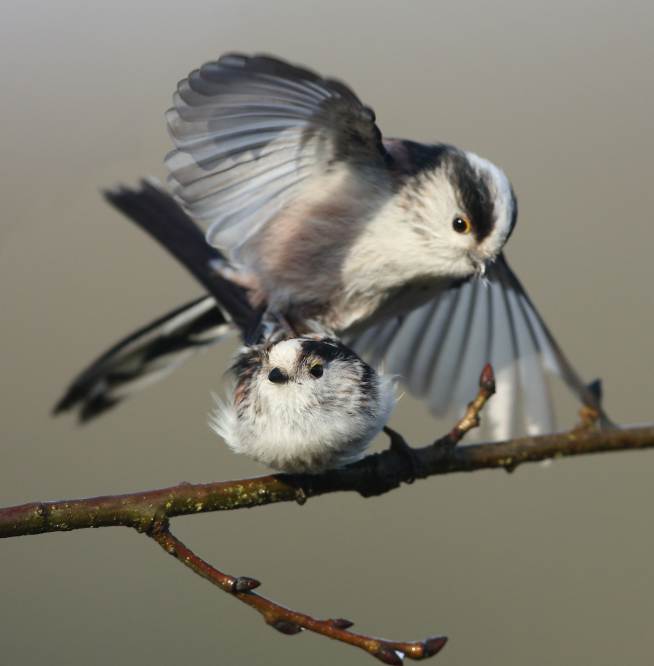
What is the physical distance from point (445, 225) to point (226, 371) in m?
0.43

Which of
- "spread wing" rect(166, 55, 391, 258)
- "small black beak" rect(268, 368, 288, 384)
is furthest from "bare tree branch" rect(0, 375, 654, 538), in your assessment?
"spread wing" rect(166, 55, 391, 258)

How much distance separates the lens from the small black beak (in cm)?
98

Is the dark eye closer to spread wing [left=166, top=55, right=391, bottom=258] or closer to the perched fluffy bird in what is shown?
spread wing [left=166, top=55, right=391, bottom=258]

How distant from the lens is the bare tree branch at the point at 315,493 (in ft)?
2.74

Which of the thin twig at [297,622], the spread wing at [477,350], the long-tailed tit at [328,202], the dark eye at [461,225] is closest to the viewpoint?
the thin twig at [297,622]

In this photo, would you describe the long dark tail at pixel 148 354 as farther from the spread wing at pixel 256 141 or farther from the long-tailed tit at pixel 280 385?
the spread wing at pixel 256 141

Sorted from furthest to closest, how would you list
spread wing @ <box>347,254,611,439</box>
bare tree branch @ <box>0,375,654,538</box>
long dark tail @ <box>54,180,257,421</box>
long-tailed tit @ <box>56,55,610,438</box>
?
1. spread wing @ <box>347,254,611,439</box>
2. long dark tail @ <box>54,180,257,421</box>
3. long-tailed tit @ <box>56,55,610,438</box>
4. bare tree branch @ <box>0,375,654,538</box>

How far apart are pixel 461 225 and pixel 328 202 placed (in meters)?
0.23

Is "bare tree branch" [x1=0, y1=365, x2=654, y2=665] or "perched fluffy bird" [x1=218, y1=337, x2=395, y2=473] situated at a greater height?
"perched fluffy bird" [x1=218, y1=337, x2=395, y2=473]

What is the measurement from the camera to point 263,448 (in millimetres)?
979

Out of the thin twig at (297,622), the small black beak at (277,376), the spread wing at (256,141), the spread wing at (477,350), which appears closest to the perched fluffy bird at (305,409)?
the small black beak at (277,376)

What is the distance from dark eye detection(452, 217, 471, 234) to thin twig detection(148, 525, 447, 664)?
0.65m

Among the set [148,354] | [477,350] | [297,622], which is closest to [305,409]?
[297,622]

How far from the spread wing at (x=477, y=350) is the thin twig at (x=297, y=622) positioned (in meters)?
0.83
